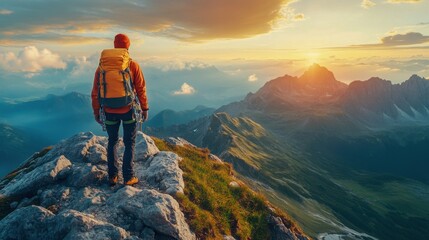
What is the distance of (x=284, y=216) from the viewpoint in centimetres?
2020

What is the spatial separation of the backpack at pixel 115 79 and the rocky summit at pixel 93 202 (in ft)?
14.9

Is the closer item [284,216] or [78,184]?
[78,184]

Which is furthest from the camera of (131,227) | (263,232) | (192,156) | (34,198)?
(192,156)

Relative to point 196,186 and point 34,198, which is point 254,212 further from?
point 34,198

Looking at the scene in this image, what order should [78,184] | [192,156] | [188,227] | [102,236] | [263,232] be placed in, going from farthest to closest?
1. [192,156]
2. [263,232]
3. [78,184]
4. [188,227]
5. [102,236]

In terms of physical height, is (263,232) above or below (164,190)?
below

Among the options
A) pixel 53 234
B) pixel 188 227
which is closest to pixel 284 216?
pixel 188 227

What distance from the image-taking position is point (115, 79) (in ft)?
49.1

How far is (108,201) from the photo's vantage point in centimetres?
1471

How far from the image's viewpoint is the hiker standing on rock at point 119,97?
49.0 ft

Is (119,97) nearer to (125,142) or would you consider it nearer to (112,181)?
(125,142)

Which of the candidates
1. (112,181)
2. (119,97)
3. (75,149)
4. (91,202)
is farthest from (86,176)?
(119,97)

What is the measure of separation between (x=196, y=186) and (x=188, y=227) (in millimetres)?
3758

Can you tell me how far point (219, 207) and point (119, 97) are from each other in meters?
8.15
